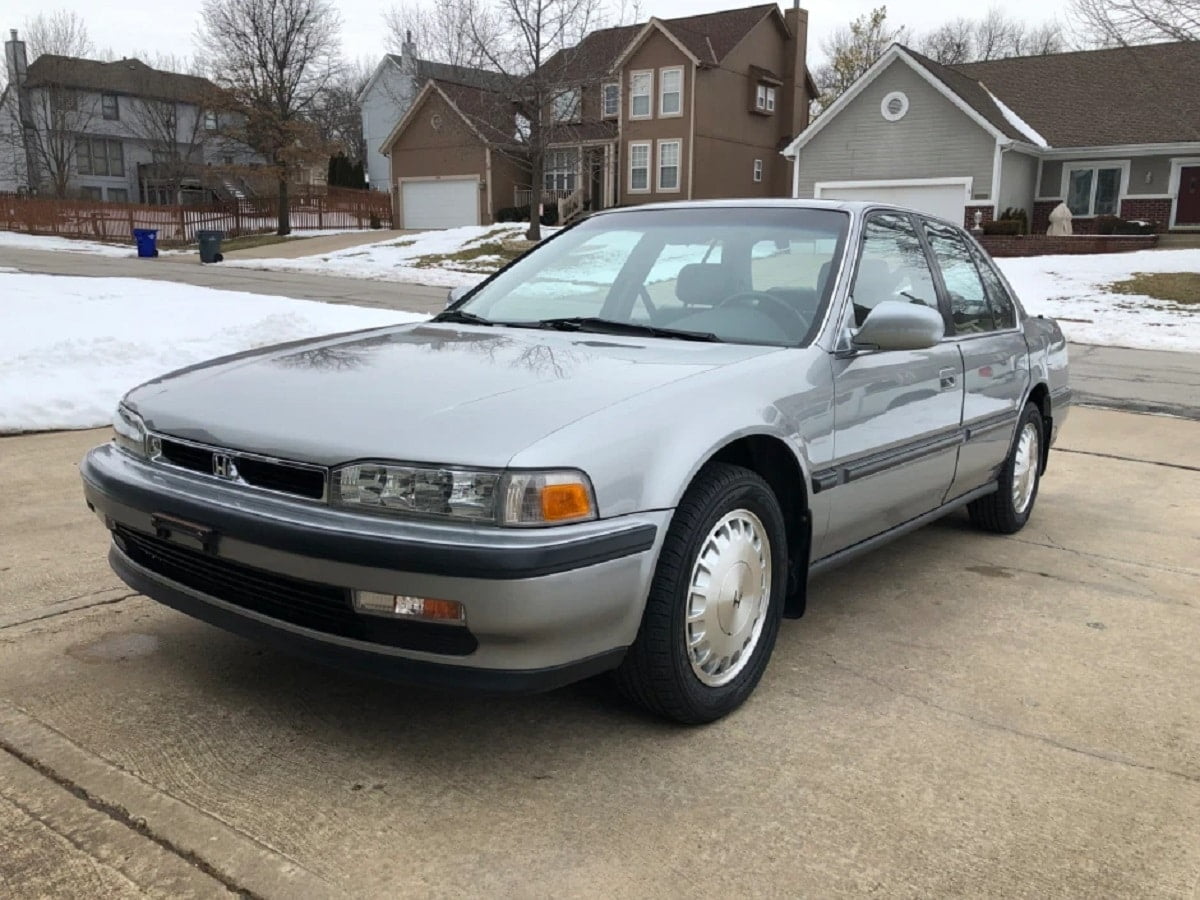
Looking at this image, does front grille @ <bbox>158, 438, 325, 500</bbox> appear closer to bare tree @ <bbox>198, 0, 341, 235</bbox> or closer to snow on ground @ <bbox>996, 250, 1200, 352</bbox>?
snow on ground @ <bbox>996, 250, 1200, 352</bbox>

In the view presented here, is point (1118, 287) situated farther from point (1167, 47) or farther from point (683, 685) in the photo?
point (683, 685)

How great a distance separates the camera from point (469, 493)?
8.00 feet

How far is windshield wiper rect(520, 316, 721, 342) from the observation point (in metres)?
3.56

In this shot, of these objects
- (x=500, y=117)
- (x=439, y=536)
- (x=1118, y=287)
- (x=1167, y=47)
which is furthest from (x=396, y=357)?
(x=1167, y=47)

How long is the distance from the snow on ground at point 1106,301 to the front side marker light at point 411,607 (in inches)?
545

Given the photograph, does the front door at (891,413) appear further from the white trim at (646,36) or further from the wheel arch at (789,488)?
the white trim at (646,36)

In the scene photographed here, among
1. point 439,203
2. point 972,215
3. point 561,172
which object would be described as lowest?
point 972,215

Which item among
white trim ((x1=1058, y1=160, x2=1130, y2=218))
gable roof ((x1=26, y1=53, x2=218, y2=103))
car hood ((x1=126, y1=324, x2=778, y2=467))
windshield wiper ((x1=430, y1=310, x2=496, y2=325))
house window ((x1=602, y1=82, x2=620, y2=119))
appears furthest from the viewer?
gable roof ((x1=26, y1=53, x2=218, y2=103))

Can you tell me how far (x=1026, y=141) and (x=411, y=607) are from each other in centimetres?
A: 3050

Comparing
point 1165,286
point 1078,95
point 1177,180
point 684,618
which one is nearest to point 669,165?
point 1078,95

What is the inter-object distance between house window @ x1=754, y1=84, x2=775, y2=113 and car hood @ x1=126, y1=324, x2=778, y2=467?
3768 centimetres

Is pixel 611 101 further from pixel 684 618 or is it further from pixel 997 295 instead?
pixel 684 618

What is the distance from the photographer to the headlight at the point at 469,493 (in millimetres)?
2428

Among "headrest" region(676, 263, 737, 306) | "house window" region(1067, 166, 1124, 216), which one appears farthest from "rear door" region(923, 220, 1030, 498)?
"house window" region(1067, 166, 1124, 216)
